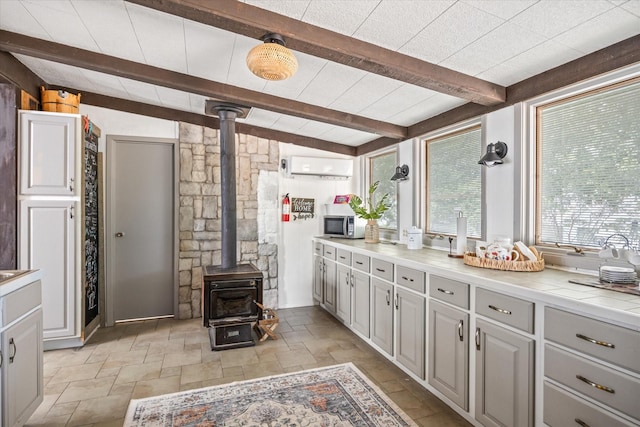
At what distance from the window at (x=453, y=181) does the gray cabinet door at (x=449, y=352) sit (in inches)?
39.4

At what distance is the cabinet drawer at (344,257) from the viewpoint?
11.9 feet

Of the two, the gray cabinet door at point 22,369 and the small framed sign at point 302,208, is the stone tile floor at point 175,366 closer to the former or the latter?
the gray cabinet door at point 22,369

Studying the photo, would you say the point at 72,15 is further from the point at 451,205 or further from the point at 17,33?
the point at 451,205

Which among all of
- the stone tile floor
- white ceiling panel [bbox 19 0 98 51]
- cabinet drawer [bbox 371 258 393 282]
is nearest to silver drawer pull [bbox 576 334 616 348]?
the stone tile floor

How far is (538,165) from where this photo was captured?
2.43m

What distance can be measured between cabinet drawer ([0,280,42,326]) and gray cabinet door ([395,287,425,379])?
8.06 ft

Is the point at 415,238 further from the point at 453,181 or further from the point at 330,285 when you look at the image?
the point at 330,285

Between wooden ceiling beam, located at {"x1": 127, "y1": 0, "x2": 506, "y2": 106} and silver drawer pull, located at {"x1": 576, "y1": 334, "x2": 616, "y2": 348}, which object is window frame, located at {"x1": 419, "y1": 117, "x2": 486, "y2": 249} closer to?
wooden ceiling beam, located at {"x1": 127, "y1": 0, "x2": 506, "y2": 106}

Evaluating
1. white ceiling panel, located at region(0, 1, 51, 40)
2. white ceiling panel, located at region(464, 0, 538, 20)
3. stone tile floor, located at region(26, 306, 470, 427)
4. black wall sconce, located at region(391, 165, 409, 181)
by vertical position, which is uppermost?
white ceiling panel, located at region(0, 1, 51, 40)

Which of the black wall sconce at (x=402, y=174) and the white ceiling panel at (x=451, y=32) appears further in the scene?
the black wall sconce at (x=402, y=174)

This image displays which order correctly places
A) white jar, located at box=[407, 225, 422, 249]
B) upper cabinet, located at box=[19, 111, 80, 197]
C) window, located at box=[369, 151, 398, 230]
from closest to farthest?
upper cabinet, located at box=[19, 111, 80, 197] → white jar, located at box=[407, 225, 422, 249] → window, located at box=[369, 151, 398, 230]

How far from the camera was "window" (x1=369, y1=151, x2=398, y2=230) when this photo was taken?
13.7 ft

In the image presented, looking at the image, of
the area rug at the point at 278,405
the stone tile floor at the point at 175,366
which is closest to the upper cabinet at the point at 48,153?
the stone tile floor at the point at 175,366

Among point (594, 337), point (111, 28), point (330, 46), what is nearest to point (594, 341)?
point (594, 337)
